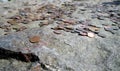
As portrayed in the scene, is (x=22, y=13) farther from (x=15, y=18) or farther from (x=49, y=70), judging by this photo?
(x=49, y=70)

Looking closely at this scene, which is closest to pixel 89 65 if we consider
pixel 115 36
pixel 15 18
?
pixel 115 36

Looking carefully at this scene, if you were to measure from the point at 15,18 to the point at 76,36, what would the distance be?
2042 mm

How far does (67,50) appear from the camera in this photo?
3369 millimetres

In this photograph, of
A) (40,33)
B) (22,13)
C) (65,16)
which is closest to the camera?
(40,33)

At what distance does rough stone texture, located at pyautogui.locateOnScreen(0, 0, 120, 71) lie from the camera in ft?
9.89

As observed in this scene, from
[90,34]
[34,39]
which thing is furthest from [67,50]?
[90,34]

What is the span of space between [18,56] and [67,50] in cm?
74

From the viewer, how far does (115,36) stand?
3.92 m

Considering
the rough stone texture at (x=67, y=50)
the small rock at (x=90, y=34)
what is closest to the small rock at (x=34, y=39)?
the rough stone texture at (x=67, y=50)

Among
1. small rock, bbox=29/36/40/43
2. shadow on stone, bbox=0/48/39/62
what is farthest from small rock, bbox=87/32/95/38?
shadow on stone, bbox=0/48/39/62

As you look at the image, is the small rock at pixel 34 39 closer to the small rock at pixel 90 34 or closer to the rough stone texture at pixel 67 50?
the rough stone texture at pixel 67 50

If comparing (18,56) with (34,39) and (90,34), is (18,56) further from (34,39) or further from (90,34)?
(90,34)

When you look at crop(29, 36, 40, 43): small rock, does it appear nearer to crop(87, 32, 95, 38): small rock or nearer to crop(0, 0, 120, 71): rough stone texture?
crop(0, 0, 120, 71): rough stone texture

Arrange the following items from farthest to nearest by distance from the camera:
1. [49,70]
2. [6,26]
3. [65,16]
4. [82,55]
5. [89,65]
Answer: [65,16], [6,26], [82,55], [89,65], [49,70]
